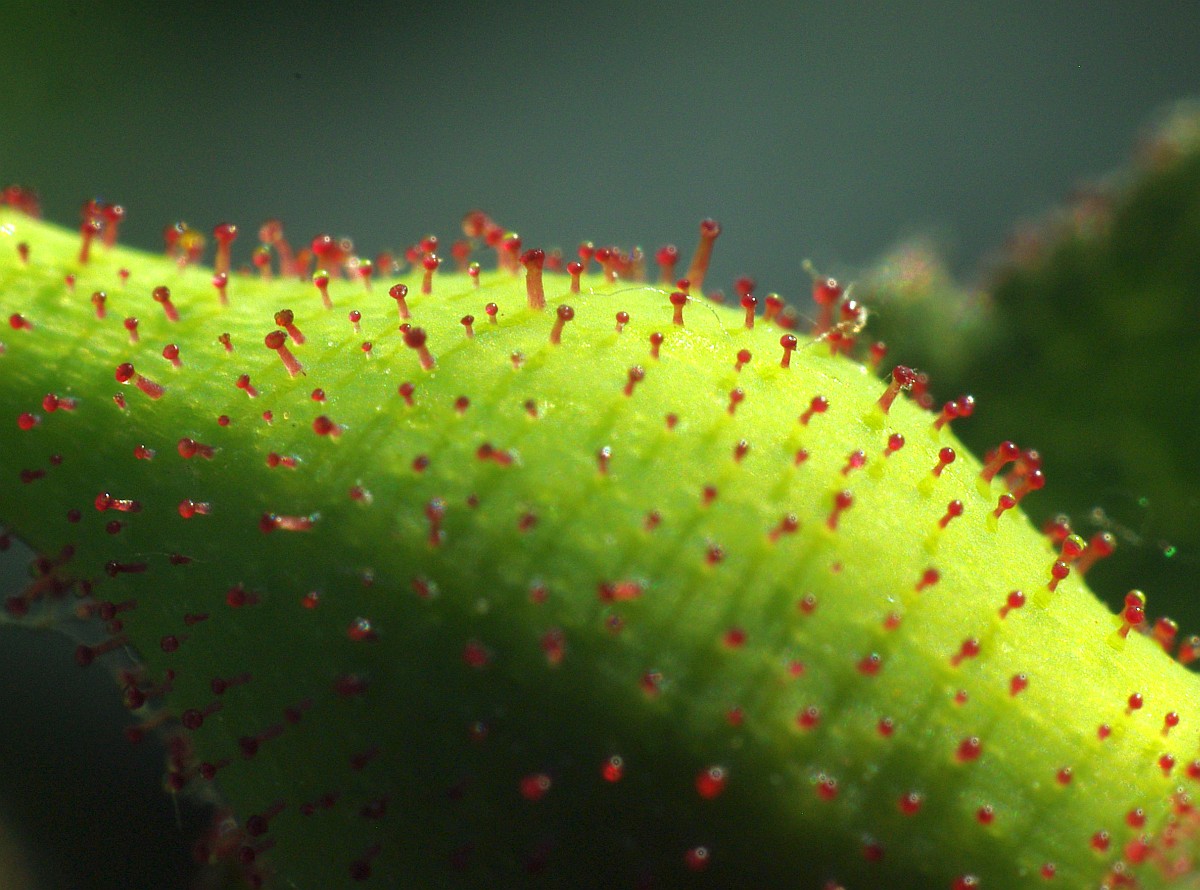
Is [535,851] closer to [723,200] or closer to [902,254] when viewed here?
[902,254]

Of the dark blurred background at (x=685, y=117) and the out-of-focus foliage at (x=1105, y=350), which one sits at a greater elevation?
the dark blurred background at (x=685, y=117)

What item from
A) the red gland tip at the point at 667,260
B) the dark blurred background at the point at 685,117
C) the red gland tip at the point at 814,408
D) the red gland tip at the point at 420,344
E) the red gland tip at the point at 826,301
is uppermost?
the dark blurred background at the point at 685,117

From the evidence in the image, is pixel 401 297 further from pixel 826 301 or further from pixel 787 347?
pixel 826 301

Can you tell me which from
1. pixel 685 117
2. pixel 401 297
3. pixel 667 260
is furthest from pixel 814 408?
pixel 685 117

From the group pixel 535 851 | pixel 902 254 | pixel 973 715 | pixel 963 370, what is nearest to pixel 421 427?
pixel 535 851

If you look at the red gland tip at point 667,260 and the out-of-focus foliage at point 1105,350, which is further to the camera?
the out-of-focus foliage at point 1105,350

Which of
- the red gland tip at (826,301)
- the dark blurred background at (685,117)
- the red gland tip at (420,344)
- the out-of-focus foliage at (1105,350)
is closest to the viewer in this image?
the red gland tip at (420,344)

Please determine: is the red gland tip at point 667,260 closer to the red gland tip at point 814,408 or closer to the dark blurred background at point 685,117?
the red gland tip at point 814,408

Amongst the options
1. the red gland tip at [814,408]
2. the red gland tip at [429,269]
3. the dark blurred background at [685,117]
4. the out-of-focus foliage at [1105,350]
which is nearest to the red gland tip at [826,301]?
the red gland tip at [814,408]

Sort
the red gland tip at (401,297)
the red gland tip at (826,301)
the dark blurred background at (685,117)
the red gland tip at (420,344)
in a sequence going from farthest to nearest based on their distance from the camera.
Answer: the dark blurred background at (685,117) → the red gland tip at (826,301) → the red gland tip at (401,297) → the red gland tip at (420,344)
